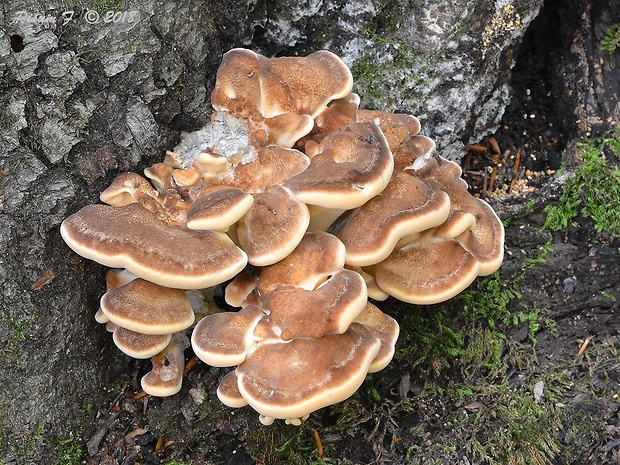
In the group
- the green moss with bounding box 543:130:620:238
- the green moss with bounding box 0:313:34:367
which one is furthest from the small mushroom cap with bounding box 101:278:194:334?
the green moss with bounding box 543:130:620:238

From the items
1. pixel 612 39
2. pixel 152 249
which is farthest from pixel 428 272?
pixel 612 39

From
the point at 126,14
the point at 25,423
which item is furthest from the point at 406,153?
the point at 25,423

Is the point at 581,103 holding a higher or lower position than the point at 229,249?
higher

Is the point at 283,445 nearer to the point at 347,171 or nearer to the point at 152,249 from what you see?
the point at 152,249

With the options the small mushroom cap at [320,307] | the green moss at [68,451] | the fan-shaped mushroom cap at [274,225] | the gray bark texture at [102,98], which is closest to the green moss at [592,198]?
the gray bark texture at [102,98]

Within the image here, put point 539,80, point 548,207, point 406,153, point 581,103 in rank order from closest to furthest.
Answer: point 406,153, point 548,207, point 581,103, point 539,80

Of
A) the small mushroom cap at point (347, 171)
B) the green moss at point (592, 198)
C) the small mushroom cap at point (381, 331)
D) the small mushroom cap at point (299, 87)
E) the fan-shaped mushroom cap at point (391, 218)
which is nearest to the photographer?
the small mushroom cap at point (347, 171)

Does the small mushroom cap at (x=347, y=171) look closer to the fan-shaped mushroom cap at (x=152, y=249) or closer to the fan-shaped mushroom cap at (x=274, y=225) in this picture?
the fan-shaped mushroom cap at (x=274, y=225)

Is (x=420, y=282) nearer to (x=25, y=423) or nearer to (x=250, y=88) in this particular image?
(x=250, y=88)
